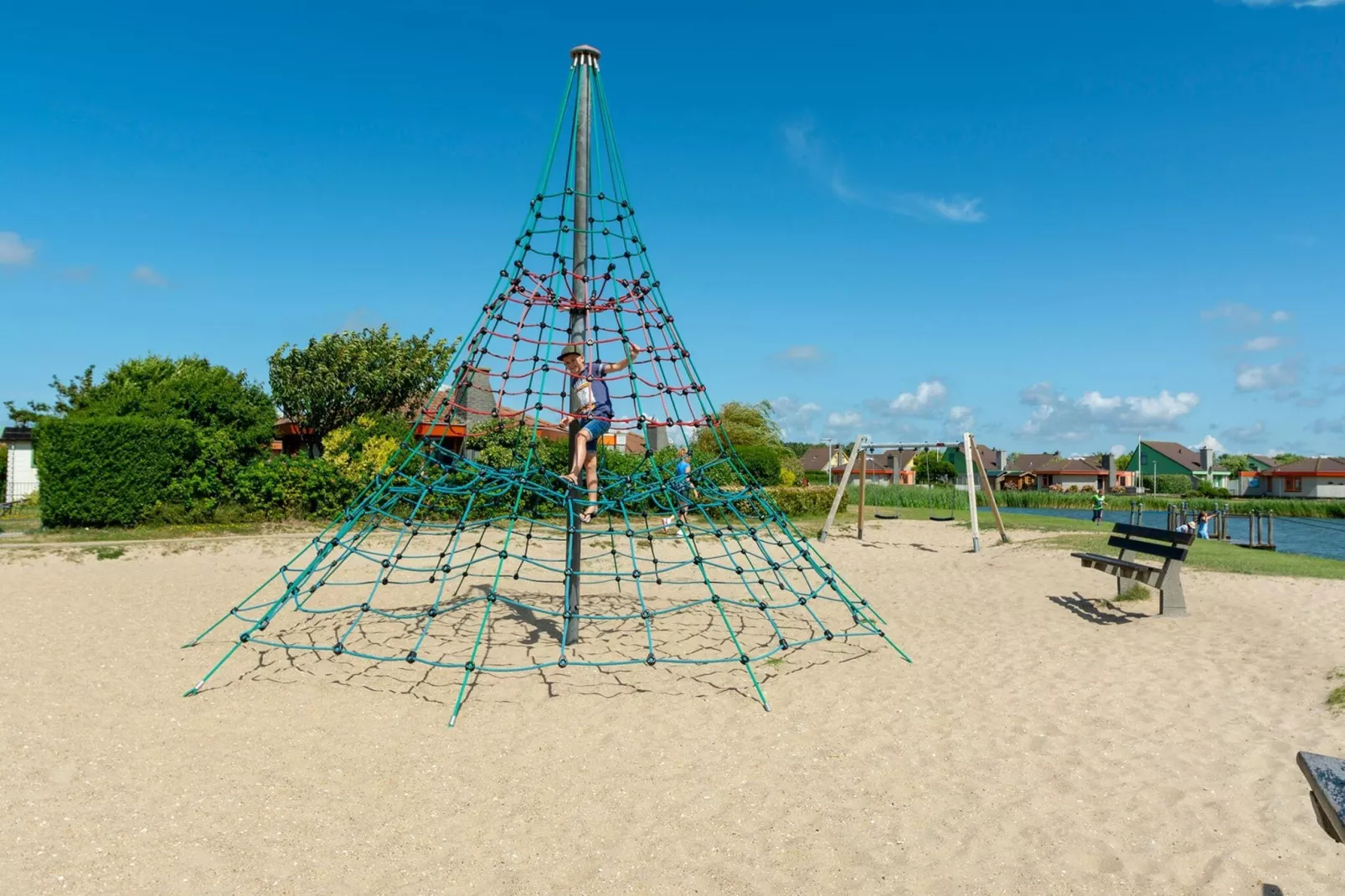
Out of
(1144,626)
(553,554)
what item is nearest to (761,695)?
(1144,626)

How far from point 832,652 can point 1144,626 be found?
3031 mm

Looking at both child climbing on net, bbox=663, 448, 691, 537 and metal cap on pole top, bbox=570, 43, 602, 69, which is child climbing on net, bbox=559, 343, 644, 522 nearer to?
child climbing on net, bbox=663, 448, 691, 537

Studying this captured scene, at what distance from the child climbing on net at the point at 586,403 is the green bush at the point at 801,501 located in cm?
1233

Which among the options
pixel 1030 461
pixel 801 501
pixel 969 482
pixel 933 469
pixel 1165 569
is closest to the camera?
pixel 1165 569

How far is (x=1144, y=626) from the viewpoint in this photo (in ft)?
23.6

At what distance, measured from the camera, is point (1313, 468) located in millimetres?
48406

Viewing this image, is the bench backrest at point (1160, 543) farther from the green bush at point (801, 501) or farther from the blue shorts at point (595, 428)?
the green bush at point (801, 501)

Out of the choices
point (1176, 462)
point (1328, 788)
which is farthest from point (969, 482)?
point (1176, 462)

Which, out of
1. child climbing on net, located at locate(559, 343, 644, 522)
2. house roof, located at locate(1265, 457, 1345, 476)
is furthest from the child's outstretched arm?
house roof, located at locate(1265, 457, 1345, 476)

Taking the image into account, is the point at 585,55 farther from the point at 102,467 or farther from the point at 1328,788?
the point at 102,467

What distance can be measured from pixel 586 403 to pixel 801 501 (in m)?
13.3

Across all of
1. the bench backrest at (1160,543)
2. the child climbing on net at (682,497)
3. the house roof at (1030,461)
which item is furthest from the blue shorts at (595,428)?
the house roof at (1030,461)

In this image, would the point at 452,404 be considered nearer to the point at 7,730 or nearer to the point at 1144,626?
the point at 7,730

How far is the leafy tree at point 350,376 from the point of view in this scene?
949 inches
